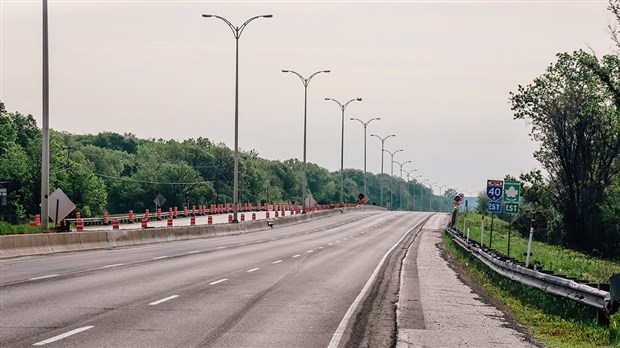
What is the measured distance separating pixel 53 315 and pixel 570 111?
61715mm

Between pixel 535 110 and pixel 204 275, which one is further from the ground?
pixel 535 110

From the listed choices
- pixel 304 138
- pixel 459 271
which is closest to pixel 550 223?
pixel 304 138

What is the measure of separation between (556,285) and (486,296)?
4.04m

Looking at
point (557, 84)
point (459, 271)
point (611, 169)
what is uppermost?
point (557, 84)

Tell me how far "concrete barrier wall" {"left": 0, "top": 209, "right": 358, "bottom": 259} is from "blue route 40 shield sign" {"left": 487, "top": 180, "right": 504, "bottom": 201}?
14464mm

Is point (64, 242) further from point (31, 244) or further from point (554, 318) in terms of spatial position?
point (554, 318)

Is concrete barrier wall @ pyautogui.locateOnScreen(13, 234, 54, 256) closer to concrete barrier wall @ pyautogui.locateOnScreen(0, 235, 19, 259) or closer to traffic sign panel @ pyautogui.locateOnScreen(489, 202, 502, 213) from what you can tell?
concrete barrier wall @ pyautogui.locateOnScreen(0, 235, 19, 259)

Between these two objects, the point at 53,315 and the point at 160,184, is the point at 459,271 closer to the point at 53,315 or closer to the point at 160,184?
the point at 53,315

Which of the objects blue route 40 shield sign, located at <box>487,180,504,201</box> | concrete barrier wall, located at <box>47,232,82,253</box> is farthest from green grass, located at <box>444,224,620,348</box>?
concrete barrier wall, located at <box>47,232,82,253</box>

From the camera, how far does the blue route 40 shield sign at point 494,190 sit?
35.0 m

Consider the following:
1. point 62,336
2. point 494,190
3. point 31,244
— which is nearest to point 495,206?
point 494,190

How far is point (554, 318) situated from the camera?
702 inches

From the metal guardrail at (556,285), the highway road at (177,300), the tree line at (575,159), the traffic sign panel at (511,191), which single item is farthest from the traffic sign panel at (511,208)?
the tree line at (575,159)

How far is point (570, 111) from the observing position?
72188 millimetres
